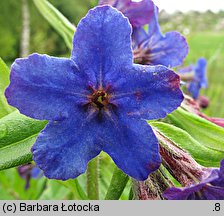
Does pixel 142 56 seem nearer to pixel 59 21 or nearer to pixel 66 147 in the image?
pixel 59 21

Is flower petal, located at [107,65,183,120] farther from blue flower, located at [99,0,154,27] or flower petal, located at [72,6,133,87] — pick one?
blue flower, located at [99,0,154,27]

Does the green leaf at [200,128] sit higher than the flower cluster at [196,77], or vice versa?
the green leaf at [200,128]

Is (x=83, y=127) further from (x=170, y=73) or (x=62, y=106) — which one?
(x=170, y=73)

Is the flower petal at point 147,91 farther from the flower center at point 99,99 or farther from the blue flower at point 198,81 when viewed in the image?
the blue flower at point 198,81

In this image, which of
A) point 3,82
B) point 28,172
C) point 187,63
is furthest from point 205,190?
point 187,63

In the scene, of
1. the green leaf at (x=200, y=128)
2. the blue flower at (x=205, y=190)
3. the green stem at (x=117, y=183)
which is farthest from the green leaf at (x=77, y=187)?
the blue flower at (x=205, y=190)

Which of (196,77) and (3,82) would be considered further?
(196,77)

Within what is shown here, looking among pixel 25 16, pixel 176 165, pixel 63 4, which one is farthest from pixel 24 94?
pixel 63 4
